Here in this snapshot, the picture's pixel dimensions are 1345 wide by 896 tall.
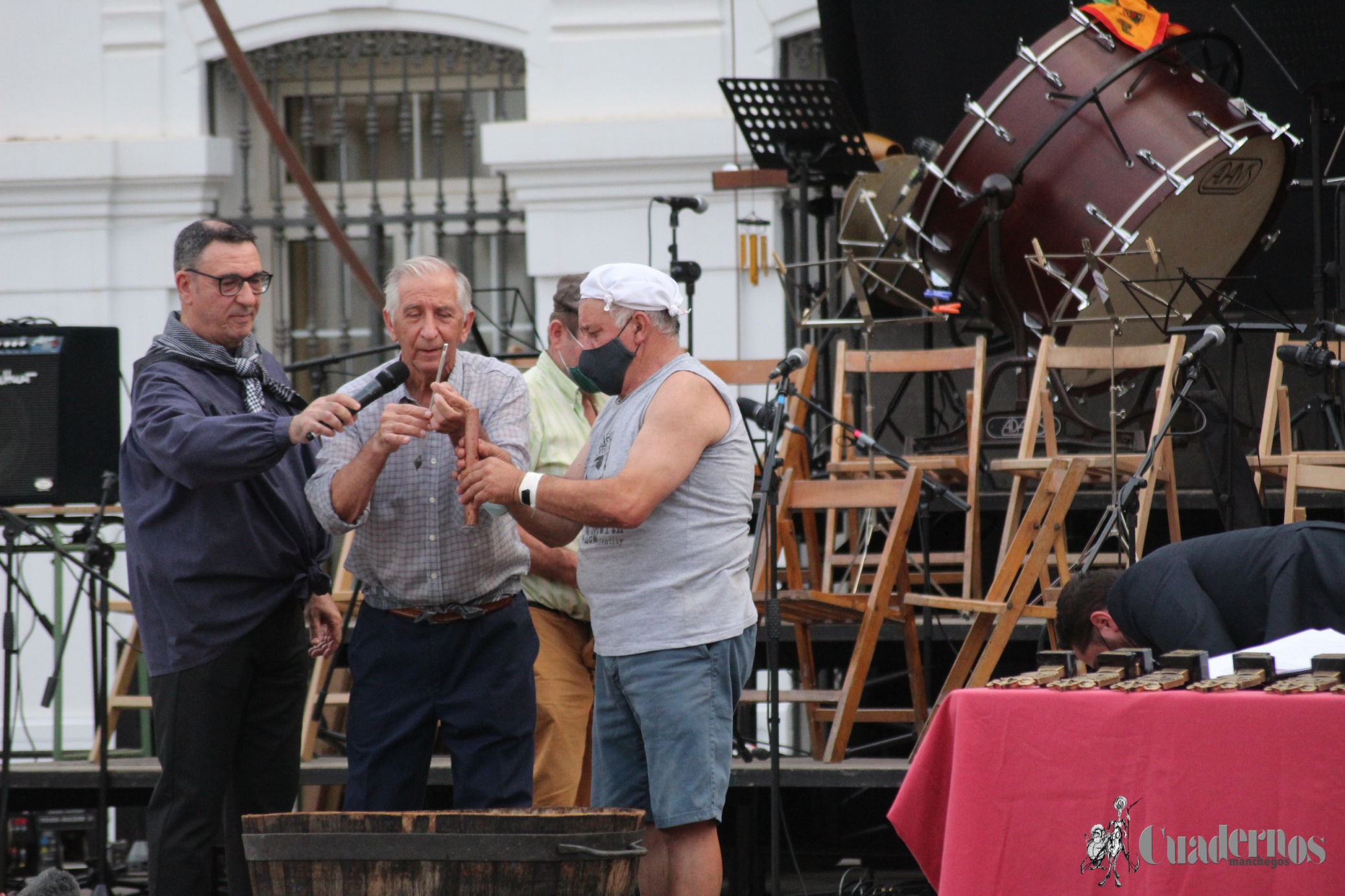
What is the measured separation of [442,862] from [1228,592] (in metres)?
2.08

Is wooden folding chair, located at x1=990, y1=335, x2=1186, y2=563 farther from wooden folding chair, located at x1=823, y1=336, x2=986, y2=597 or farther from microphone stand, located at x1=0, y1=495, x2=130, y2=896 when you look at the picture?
microphone stand, located at x1=0, y1=495, x2=130, y2=896

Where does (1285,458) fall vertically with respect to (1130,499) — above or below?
above

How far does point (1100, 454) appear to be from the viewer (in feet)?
19.8

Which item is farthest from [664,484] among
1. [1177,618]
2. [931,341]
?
[931,341]

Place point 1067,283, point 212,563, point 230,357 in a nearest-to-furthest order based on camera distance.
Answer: point 212,563 → point 230,357 → point 1067,283

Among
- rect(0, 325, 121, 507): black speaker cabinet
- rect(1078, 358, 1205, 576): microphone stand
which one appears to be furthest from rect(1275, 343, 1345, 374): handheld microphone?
rect(0, 325, 121, 507): black speaker cabinet

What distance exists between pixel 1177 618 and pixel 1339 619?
0.37m

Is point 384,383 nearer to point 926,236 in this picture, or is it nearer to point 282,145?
point 282,145

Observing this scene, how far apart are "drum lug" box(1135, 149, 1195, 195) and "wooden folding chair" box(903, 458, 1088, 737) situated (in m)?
1.62

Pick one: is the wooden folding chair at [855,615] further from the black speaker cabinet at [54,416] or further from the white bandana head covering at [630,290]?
the black speaker cabinet at [54,416]

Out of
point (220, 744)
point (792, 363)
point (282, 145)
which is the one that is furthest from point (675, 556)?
point (282, 145)

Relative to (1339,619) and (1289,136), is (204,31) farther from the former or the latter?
(1339,619)

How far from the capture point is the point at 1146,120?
641 cm

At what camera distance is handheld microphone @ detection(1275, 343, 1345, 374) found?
→ 4566 mm
